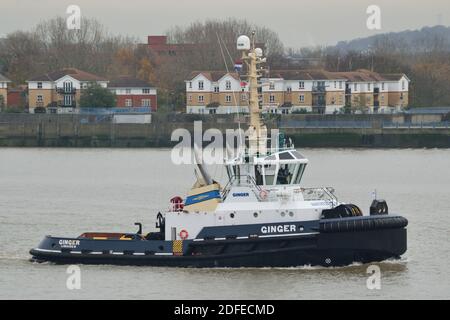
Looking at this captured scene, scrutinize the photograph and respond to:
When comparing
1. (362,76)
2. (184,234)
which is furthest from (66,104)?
(184,234)

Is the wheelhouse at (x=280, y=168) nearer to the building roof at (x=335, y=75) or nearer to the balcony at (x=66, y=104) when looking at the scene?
the building roof at (x=335, y=75)

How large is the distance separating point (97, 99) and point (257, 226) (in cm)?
5168

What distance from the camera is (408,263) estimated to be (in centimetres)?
2923

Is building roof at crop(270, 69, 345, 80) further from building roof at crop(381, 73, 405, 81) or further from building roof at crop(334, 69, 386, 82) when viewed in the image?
building roof at crop(381, 73, 405, 81)

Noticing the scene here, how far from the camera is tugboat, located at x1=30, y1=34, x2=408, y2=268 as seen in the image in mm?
27781

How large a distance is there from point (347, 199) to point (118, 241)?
44.2ft

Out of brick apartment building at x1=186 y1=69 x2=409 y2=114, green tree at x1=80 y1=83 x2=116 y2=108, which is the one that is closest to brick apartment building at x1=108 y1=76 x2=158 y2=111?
brick apartment building at x1=186 y1=69 x2=409 y2=114

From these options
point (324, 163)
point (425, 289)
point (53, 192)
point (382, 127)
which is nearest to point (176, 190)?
point (53, 192)

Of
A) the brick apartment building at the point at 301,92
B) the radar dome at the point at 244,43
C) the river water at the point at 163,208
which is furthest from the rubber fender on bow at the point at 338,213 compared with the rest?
the brick apartment building at the point at 301,92

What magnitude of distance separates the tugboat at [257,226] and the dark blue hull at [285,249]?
0.07 feet

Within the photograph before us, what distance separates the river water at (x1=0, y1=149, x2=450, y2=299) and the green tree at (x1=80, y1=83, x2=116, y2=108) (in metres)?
10.9

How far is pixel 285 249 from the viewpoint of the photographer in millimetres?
27844

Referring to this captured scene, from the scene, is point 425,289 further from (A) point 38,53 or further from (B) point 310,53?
(B) point 310,53

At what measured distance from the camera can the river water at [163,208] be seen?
2677cm
